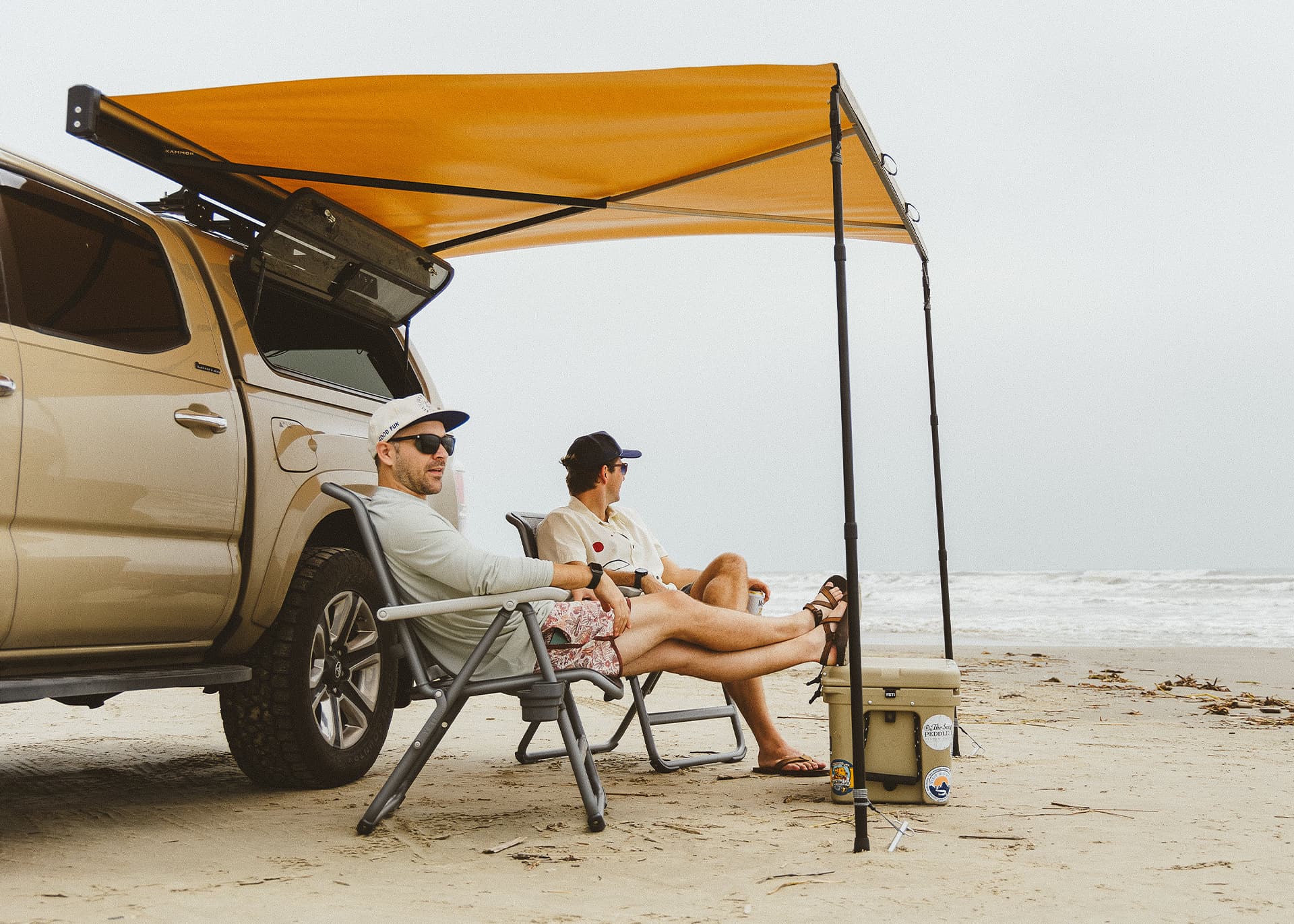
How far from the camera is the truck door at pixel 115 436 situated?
2646 millimetres

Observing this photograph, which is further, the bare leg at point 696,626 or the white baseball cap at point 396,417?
the bare leg at point 696,626

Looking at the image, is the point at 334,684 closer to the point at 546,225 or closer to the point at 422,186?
the point at 422,186

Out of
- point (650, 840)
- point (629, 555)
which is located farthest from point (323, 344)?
point (650, 840)

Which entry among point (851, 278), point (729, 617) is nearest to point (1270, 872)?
point (729, 617)

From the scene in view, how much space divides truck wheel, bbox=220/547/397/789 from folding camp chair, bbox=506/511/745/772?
0.59 m

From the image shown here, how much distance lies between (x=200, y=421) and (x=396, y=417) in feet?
1.84

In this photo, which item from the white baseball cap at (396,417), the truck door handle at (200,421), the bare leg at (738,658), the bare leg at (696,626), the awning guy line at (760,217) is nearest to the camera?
the truck door handle at (200,421)

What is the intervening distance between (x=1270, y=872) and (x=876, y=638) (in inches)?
482

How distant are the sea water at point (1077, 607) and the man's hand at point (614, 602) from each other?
5.79 meters

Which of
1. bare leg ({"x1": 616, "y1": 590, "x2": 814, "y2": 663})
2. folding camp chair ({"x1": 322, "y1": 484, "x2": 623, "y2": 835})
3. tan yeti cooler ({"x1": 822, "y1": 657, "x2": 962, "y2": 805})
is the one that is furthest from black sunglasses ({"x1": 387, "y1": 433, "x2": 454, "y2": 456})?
tan yeti cooler ({"x1": 822, "y1": 657, "x2": 962, "y2": 805})

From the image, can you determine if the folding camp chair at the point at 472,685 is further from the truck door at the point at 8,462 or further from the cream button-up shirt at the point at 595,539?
the cream button-up shirt at the point at 595,539

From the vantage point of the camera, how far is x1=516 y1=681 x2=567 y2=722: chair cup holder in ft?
10.0

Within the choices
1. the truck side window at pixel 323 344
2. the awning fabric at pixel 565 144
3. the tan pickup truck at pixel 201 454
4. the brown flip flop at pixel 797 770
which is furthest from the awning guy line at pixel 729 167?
the brown flip flop at pixel 797 770

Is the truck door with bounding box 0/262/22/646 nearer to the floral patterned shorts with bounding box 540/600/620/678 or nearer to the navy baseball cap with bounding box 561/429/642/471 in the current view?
the floral patterned shorts with bounding box 540/600/620/678
